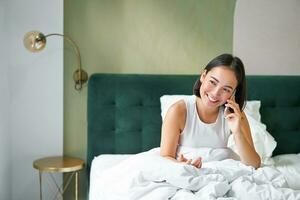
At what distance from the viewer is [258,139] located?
284 centimetres

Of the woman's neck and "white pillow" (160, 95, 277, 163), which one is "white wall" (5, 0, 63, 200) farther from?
the woman's neck

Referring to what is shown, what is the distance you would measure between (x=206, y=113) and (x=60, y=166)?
3.61ft

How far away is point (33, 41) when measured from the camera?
106 inches

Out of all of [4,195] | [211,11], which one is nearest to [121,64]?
[211,11]

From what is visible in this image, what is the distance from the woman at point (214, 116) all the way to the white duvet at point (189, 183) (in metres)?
0.15

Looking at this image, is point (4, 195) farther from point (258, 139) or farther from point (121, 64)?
point (258, 139)

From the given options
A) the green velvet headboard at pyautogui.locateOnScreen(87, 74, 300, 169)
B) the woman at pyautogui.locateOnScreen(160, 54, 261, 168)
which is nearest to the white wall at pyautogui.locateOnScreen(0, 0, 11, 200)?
the green velvet headboard at pyautogui.locateOnScreen(87, 74, 300, 169)

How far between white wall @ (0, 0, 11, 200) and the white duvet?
1.16 metres

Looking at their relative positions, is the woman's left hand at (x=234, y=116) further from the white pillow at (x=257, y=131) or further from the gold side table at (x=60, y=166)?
the gold side table at (x=60, y=166)

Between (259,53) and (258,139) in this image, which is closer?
(258,139)

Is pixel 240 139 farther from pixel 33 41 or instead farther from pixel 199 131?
pixel 33 41

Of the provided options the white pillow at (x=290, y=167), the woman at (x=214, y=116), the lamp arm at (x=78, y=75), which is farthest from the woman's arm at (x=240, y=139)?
the lamp arm at (x=78, y=75)

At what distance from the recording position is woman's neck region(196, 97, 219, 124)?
2287mm

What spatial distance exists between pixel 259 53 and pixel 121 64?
3.81 feet
